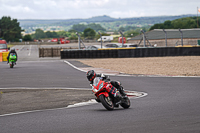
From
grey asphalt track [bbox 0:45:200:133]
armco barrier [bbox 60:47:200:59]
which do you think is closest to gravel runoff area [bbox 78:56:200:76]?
armco barrier [bbox 60:47:200:59]

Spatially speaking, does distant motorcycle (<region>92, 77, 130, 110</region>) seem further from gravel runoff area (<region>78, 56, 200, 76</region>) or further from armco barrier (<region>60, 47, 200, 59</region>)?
armco barrier (<region>60, 47, 200, 59</region>)

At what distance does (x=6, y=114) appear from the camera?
9.21 metres

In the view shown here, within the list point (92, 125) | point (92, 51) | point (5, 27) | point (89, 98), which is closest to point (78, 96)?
point (89, 98)

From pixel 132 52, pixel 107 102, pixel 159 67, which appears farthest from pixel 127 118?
pixel 132 52

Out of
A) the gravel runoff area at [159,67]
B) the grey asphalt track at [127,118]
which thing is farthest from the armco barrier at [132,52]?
the grey asphalt track at [127,118]

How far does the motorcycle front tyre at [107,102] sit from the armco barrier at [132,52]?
26.5 metres

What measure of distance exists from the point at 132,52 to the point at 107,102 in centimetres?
2679

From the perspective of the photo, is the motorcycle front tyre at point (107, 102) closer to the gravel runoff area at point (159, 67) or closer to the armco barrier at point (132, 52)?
the gravel runoff area at point (159, 67)

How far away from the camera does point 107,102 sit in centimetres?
903

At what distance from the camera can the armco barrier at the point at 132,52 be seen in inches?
1375

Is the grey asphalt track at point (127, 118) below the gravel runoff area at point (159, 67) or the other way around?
below

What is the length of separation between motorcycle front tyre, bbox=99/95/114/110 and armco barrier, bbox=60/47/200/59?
26.5m

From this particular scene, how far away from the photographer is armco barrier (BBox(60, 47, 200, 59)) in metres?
34.9

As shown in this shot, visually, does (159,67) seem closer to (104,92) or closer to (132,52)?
(132,52)
